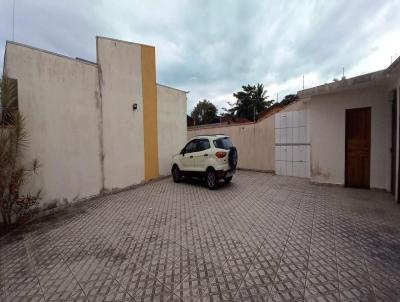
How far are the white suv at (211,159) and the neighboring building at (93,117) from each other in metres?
2.01

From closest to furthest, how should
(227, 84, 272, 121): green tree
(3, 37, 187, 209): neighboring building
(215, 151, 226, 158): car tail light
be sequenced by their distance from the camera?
(3, 37, 187, 209): neighboring building
(215, 151, 226, 158): car tail light
(227, 84, 272, 121): green tree

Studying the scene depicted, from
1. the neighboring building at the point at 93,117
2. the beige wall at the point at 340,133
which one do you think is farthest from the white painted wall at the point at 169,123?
the beige wall at the point at 340,133

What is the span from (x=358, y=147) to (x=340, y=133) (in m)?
0.67

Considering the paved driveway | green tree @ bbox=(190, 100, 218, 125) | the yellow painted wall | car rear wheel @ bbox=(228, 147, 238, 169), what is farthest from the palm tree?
green tree @ bbox=(190, 100, 218, 125)

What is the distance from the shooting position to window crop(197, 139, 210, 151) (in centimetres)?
743

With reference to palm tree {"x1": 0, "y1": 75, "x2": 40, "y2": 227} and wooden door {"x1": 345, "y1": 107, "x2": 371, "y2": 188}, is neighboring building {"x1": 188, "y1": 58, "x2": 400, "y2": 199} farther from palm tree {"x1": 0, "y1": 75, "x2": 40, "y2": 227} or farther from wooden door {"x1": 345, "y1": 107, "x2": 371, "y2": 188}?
palm tree {"x1": 0, "y1": 75, "x2": 40, "y2": 227}

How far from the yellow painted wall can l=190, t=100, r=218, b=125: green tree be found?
26116 millimetres

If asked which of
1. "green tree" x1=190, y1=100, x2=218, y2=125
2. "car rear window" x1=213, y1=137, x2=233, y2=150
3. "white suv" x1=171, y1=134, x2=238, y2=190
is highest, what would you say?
"green tree" x1=190, y1=100, x2=218, y2=125

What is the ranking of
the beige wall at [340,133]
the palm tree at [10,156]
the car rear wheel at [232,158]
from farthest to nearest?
1. the car rear wheel at [232,158]
2. the beige wall at [340,133]
3. the palm tree at [10,156]

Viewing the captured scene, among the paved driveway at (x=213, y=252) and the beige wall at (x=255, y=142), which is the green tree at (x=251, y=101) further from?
the paved driveway at (x=213, y=252)

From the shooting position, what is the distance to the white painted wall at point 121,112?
7082mm

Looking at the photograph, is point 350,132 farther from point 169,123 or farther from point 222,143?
point 169,123

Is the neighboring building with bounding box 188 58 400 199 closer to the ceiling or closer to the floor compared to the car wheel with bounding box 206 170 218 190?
closer to the ceiling

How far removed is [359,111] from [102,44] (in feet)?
28.2
